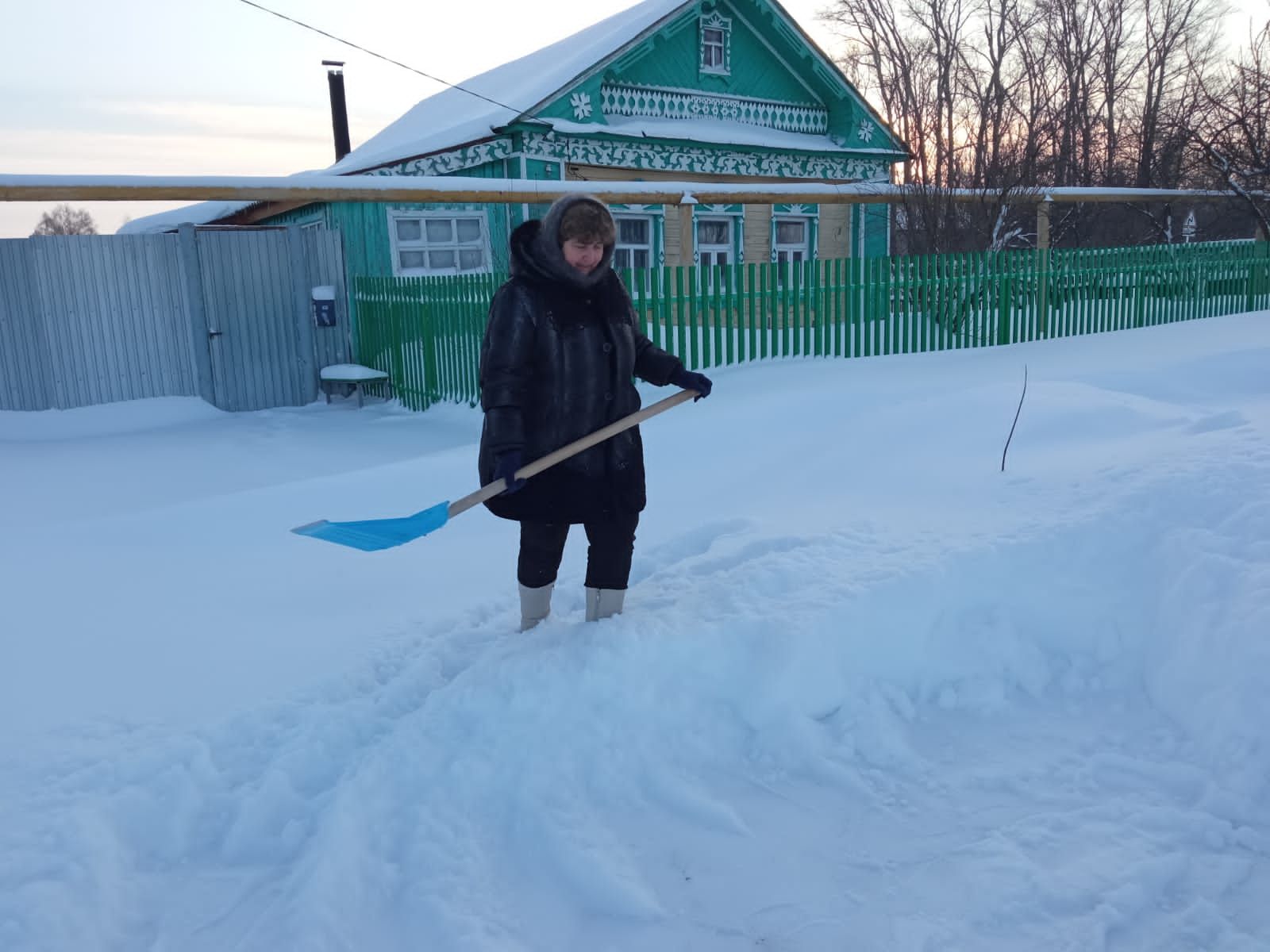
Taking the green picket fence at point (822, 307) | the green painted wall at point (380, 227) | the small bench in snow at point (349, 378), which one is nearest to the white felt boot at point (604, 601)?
the green picket fence at point (822, 307)

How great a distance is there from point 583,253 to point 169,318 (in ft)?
26.3

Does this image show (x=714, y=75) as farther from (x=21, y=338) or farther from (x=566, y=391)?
(x=566, y=391)

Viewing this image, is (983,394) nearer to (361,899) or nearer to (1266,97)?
(361,899)

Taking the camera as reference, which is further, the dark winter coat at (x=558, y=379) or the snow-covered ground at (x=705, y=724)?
the dark winter coat at (x=558, y=379)

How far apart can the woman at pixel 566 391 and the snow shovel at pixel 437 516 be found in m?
0.05

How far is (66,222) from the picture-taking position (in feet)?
229

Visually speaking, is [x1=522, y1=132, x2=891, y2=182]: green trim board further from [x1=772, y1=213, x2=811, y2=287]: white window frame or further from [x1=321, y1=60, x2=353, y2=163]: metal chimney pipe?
[x1=321, y1=60, x2=353, y2=163]: metal chimney pipe

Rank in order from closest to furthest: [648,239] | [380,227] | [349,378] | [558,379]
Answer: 1. [558,379]
2. [349,378]
3. [380,227]
4. [648,239]

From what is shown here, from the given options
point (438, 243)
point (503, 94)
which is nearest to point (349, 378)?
point (438, 243)

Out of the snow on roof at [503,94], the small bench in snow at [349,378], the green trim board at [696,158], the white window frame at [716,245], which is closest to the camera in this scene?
the small bench in snow at [349,378]

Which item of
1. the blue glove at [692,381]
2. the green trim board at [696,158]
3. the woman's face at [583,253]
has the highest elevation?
the green trim board at [696,158]

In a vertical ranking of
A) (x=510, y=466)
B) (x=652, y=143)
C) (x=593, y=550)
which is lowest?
(x=593, y=550)

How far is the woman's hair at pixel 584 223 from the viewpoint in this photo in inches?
112

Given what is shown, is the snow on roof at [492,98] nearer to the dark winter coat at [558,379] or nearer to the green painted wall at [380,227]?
the green painted wall at [380,227]
